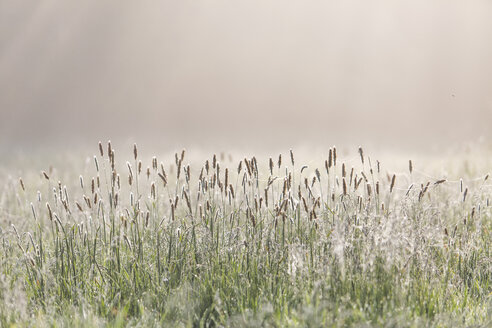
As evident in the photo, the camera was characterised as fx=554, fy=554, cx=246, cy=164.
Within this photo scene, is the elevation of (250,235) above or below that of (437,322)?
above

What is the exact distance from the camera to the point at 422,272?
12.9 ft

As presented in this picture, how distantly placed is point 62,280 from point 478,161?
8379 mm

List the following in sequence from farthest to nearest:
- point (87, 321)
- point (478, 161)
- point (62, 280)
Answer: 1. point (478, 161)
2. point (62, 280)
3. point (87, 321)

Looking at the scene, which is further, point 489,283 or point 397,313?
point 489,283

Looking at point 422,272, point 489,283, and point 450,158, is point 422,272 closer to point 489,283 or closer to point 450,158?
point 489,283

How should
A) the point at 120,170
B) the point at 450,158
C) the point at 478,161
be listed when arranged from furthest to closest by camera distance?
the point at 120,170 → the point at 450,158 → the point at 478,161

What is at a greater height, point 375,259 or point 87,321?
point 375,259

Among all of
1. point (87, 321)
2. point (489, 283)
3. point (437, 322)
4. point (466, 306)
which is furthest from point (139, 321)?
point (489, 283)

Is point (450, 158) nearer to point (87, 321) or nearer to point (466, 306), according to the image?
point (466, 306)

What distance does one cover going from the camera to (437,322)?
11.6 ft

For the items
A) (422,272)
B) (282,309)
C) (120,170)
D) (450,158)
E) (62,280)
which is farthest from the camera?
(120,170)

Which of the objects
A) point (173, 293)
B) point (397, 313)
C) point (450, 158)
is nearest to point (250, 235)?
point (173, 293)

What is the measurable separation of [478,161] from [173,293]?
8043mm

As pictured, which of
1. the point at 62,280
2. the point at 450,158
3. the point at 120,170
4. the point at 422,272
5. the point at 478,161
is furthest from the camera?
the point at 120,170
